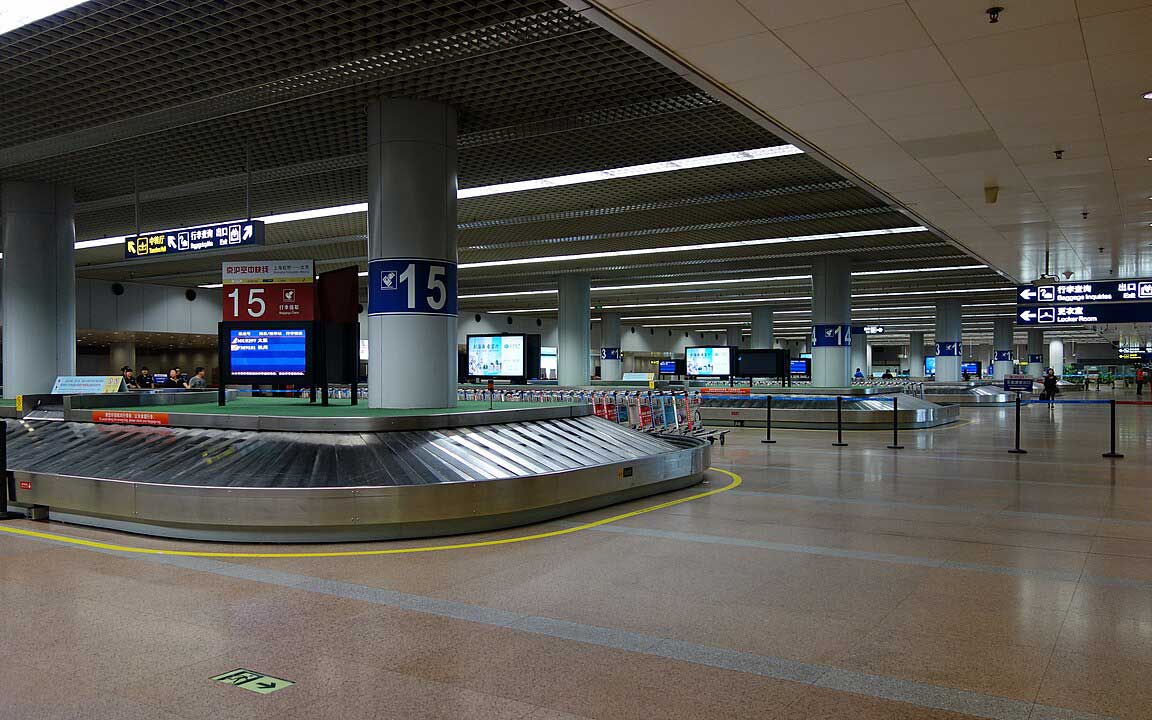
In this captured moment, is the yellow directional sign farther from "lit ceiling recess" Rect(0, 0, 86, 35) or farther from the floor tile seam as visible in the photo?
"lit ceiling recess" Rect(0, 0, 86, 35)

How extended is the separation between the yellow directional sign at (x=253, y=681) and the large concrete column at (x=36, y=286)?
13439 mm

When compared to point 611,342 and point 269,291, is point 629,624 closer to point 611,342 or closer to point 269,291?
point 269,291

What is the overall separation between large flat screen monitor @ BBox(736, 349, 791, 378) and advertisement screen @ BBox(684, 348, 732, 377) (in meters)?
1.67

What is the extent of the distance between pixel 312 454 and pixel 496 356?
1029cm

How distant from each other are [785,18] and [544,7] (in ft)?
9.07

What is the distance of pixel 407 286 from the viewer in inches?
392

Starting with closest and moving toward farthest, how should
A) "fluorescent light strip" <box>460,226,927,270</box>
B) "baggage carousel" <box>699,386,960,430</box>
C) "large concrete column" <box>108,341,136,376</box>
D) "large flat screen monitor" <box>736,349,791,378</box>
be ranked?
"fluorescent light strip" <box>460,226,927,270</box>, "baggage carousel" <box>699,386,960,430</box>, "large flat screen monitor" <box>736,349,791,378</box>, "large concrete column" <box>108,341,136,376</box>

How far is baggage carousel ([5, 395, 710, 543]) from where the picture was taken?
714cm

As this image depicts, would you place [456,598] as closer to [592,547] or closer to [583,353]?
[592,547]

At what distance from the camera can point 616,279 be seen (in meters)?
32.6

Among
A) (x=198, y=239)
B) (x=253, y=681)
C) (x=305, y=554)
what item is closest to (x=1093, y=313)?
(x=305, y=554)

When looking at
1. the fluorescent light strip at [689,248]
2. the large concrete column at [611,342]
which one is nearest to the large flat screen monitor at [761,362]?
the fluorescent light strip at [689,248]

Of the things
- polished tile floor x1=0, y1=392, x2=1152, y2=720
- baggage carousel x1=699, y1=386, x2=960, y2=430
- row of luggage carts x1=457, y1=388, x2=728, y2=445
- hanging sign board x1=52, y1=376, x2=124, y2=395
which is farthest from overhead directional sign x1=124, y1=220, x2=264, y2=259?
baggage carousel x1=699, y1=386, x2=960, y2=430

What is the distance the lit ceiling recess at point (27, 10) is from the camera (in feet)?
25.4
